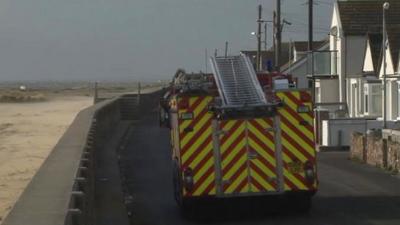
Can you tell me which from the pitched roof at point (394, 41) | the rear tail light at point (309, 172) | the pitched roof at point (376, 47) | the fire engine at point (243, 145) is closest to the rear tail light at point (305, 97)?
the fire engine at point (243, 145)

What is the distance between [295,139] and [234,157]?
1.01 m

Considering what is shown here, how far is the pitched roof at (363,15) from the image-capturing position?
43469mm

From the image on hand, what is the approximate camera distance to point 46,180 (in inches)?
434

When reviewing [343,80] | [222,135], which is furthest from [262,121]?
[343,80]

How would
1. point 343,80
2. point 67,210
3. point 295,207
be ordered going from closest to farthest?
point 67,210 → point 295,207 → point 343,80

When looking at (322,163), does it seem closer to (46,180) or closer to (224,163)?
(224,163)

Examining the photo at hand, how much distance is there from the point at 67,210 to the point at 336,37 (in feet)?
126

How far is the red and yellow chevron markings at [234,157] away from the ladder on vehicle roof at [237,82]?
0.36 m

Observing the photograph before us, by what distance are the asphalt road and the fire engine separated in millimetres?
585

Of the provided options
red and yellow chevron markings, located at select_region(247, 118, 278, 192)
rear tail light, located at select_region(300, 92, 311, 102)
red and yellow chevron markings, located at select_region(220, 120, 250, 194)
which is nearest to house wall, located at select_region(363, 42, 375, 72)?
rear tail light, located at select_region(300, 92, 311, 102)

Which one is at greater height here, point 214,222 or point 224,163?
point 224,163

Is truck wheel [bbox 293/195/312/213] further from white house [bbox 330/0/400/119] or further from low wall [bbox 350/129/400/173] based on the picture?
white house [bbox 330/0/400/119]

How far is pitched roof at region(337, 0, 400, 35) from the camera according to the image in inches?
1711

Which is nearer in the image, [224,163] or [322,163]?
[224,163]
